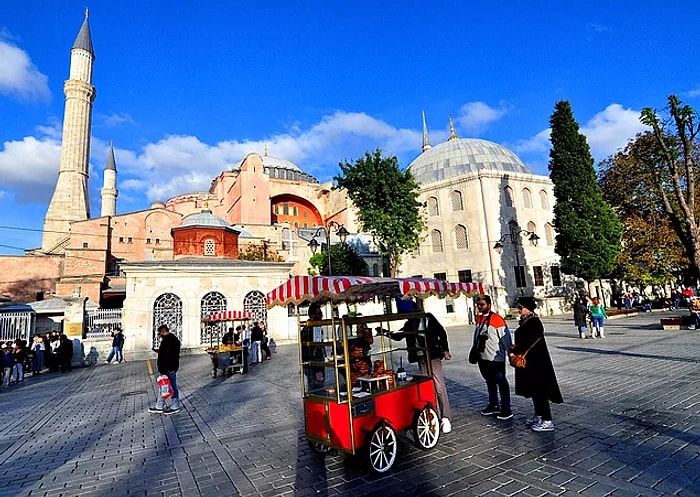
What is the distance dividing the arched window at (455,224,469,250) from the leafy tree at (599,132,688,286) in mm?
12154

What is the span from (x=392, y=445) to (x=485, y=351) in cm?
235

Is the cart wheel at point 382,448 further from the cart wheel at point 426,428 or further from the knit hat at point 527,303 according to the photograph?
the knit hat at point 527,303

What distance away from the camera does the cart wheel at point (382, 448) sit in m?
4.37

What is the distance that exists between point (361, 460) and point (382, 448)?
53 centimetres

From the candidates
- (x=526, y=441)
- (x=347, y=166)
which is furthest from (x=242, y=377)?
(x=347, y=166)

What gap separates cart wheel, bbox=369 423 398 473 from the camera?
4.37 meters

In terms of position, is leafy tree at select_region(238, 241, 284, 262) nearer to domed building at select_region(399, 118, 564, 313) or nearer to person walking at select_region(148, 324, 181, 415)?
domed building at select_region(399, 118, 564, 313)

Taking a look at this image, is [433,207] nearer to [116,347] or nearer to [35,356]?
[116,347]

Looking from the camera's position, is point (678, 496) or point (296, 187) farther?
point (296, 187)

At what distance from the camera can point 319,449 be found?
507 cm

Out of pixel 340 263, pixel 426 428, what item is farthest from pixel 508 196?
pixel 426 428

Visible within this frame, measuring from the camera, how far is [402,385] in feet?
17.0

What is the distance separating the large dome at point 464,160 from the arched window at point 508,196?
7.60 feet

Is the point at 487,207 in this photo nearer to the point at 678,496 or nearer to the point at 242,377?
the point at 242,377
